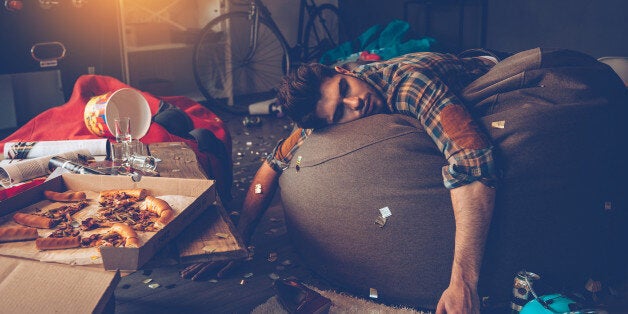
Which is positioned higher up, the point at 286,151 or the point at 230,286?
the point at 286,151

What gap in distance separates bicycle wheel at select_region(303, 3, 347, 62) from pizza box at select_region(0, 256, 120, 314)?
4768mm

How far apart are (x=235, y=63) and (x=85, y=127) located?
3.18m

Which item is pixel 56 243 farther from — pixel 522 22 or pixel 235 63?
pixel 522 22

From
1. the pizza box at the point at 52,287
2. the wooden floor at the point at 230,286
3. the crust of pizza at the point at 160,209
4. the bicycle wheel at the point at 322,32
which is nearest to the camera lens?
the pizza box at the point at 52,287

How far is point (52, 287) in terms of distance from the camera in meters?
1.24

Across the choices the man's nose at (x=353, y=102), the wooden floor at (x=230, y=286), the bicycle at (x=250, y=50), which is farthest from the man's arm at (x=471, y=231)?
the bicycle at (x=250, y=50)

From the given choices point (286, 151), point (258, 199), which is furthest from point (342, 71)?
point (258, 199)

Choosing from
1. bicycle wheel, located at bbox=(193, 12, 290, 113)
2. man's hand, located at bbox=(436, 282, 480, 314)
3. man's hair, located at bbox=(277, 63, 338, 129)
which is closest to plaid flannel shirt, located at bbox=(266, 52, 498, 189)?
man's hair, located at bbox=(277, 63, 338, 129)

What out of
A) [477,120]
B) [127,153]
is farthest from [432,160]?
[127,153]

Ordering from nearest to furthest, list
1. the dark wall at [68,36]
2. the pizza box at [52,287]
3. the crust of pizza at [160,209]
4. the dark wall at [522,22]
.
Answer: the pizza box at [52,287], the crust of pizza at [160,209], the dark wall at [68,36], the dark wall at [522,22]

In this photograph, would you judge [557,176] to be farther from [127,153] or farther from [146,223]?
[127,153]

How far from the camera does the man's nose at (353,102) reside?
2.10 metres

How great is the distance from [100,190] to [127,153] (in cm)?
35

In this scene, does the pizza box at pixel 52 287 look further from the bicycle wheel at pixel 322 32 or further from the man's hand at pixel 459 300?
the bicycle wheel at pixel 322 32
